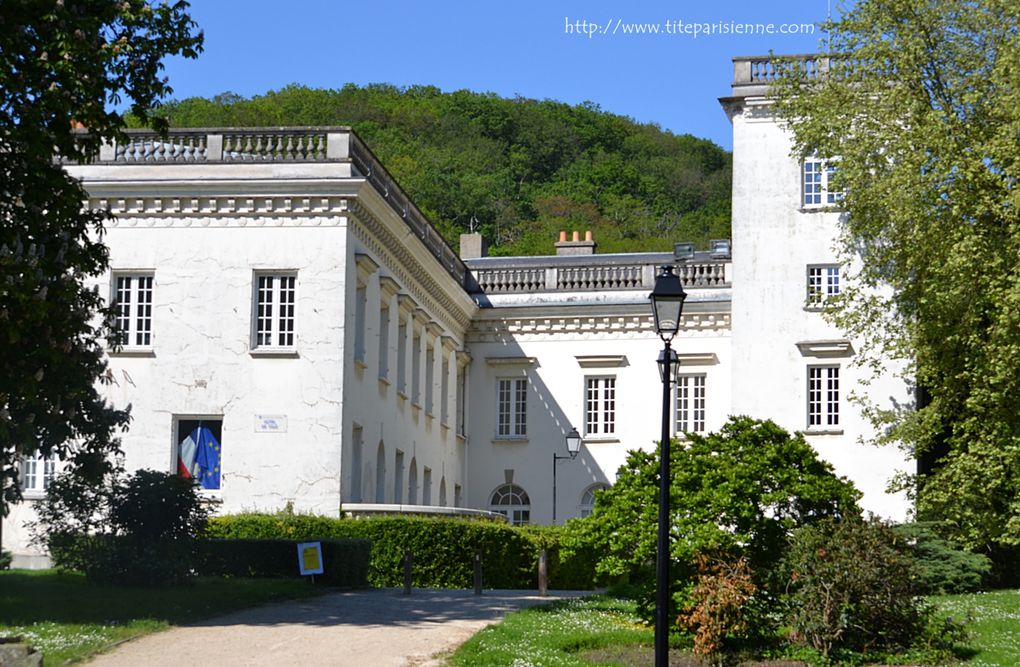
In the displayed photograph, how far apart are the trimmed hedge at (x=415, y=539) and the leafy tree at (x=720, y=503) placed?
10.3 meters

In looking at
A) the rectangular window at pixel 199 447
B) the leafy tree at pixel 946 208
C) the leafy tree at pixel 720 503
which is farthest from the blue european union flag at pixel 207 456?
the leafy tree at pixel 720 503

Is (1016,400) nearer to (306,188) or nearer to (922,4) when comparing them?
(922,4)

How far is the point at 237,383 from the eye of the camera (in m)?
34.8

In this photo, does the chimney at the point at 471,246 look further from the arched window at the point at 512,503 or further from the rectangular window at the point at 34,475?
the rectangular window at the point at 34,475

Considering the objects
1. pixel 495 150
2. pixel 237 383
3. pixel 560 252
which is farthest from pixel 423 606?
pixel 495 150

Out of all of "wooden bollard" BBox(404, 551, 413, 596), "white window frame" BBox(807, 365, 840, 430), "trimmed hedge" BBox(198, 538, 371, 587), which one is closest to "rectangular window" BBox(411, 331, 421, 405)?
"white window frame" BBox(807, 365, 840, 430)

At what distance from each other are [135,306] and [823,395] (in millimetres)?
18826

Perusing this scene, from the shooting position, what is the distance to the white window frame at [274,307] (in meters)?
35.2

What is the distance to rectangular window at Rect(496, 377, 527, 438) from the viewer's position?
50.8 meters

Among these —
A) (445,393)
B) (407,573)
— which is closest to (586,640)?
(407,573)

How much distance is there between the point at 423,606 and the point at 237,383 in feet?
38.2

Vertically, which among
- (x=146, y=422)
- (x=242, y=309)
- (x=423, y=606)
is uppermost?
(x=242, y=309)

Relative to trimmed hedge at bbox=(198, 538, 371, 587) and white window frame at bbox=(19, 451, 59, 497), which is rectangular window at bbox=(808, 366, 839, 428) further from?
white window frame at bbox=(19, 451, 59, 497)

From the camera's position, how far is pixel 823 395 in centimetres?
4356
